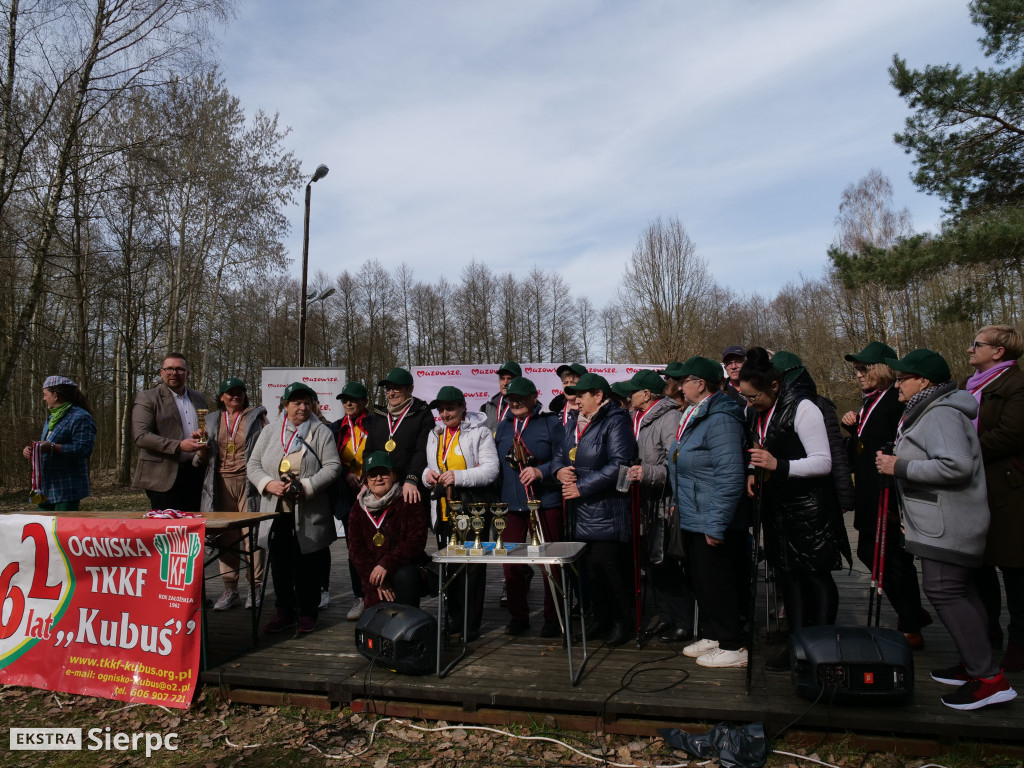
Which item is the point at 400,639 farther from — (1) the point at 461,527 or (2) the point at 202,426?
(2) the point at 202,426

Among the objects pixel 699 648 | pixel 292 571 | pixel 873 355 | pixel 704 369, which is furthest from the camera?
pixel 292 571

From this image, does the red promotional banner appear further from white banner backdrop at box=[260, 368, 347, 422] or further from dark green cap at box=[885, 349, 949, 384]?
white banner backdrop at box=[260, 368, 347, 422]

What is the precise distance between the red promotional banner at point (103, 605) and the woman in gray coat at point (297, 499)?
2.97 ft

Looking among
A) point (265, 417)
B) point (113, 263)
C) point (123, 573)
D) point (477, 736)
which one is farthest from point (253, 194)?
point (477, 736)

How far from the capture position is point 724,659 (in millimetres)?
4023

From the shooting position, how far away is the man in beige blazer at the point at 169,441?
5578 mm

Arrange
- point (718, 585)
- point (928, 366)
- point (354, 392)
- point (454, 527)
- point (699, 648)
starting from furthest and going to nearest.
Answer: point (354, 392) → point (454, 527) → point (699, 648) → point (718, 585) → point (928, 366)

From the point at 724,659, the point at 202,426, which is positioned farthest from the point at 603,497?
the point at 202,426

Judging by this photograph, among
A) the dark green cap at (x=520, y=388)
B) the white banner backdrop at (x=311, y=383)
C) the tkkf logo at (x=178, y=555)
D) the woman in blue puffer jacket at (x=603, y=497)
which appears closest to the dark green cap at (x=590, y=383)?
the woman in blue puffer jacket at (x=603, y=497)

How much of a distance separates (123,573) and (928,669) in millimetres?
4999

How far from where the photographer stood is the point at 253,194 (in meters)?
24.3

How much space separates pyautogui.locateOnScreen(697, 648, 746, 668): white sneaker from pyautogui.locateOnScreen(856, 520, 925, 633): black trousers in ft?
3.64

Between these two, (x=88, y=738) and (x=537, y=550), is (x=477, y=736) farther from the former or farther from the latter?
(x=88, y=738)

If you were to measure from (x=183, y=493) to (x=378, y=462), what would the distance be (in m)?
2.28
